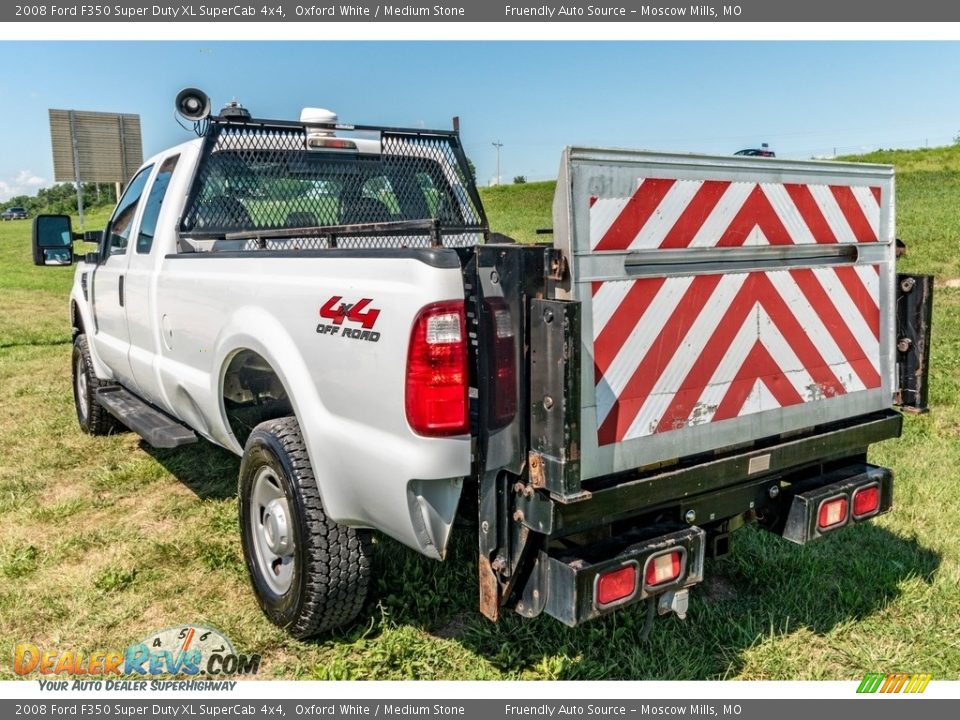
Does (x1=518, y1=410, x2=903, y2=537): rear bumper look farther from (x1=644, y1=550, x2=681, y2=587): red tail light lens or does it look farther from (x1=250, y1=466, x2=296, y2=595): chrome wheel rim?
(x1=250, y1=466, x2=296, y2=595): chrome wheel rim

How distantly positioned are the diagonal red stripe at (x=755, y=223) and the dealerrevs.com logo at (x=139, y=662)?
7.67 ft

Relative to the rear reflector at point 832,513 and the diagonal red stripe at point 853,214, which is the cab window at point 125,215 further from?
the rear reflector at point 832,513

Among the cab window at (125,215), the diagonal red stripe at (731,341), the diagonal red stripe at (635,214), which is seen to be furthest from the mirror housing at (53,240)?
the diagonal red stripe at (731,341)

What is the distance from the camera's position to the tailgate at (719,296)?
2398 millimetres

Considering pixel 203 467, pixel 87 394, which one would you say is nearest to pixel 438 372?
pixel 203 467

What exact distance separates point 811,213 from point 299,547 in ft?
7.23

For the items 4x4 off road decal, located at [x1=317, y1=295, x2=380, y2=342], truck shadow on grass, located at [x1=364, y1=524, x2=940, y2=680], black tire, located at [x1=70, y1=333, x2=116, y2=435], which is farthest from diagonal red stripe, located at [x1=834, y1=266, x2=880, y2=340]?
black tire, located at [x1=70, y1=333, x2=116, y2=435]

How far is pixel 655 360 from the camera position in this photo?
8.27 feet

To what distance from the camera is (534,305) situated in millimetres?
2291

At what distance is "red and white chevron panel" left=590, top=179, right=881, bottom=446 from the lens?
2.45 metres

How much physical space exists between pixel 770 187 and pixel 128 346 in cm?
377

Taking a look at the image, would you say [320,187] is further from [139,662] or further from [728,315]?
[728,315]

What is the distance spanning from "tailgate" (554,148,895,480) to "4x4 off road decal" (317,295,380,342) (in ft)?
2.07

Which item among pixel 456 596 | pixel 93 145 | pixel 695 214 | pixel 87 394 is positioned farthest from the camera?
pixel 93 145
